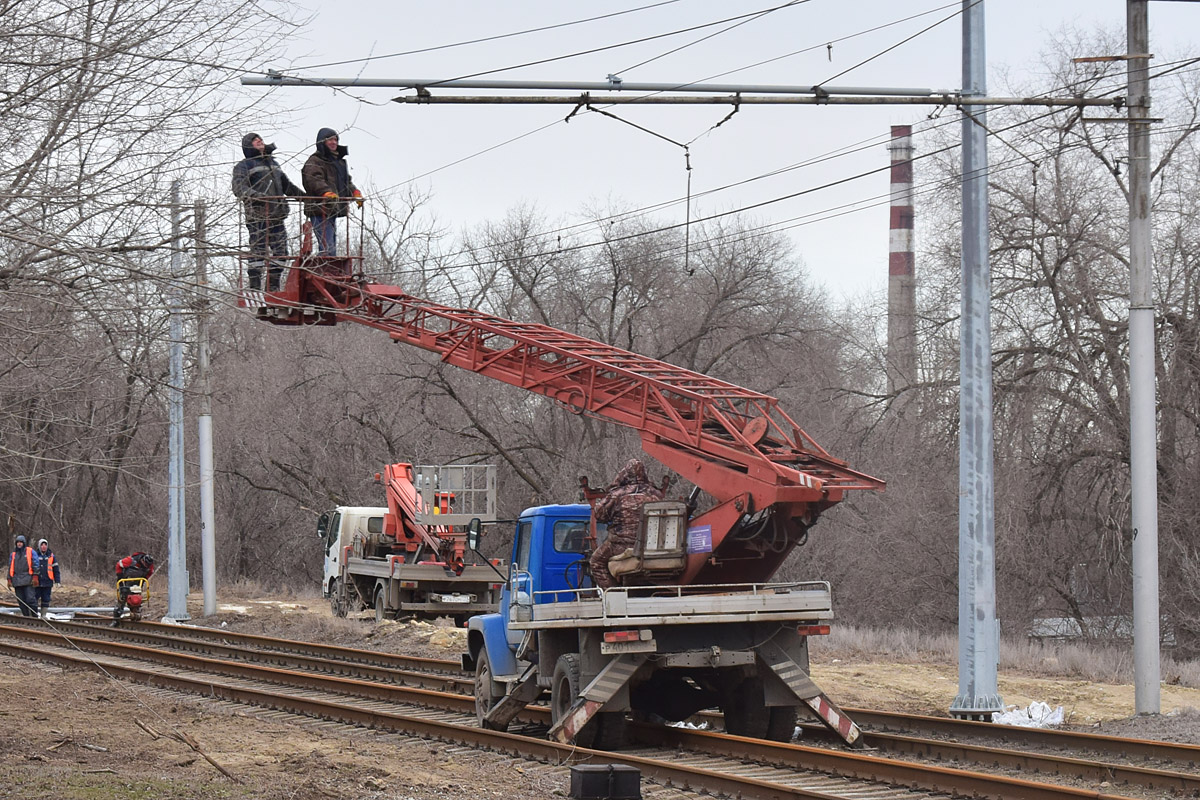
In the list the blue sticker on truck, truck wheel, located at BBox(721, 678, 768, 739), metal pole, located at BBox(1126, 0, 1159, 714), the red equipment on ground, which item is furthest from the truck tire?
the red equipment on ground

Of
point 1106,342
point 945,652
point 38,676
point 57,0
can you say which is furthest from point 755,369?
point 57,0

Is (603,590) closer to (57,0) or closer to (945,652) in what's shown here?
(57,0)

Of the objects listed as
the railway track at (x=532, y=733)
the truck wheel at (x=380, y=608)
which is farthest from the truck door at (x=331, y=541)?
the railway track at (x=532, y=733)

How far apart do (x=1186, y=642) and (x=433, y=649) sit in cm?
1467

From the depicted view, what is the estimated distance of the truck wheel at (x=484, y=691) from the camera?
14680mm

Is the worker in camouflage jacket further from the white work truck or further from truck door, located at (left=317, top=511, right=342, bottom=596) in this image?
truck door, located at (left=317, top=511, right=342, bottom=596)

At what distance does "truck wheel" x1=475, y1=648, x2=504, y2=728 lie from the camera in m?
14.7

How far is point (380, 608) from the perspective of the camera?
2897 cm

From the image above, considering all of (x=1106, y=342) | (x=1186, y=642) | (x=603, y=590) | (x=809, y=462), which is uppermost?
(x=1106, y=342)

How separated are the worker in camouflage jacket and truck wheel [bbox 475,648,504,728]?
2030 millimetres

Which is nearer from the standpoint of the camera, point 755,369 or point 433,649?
point 433,649

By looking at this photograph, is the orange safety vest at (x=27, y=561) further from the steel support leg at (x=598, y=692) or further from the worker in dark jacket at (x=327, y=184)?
the steel support leg at (x=598, y=692)

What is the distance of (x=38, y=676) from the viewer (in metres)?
19.1

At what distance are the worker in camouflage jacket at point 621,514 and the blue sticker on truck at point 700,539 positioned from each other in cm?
48
